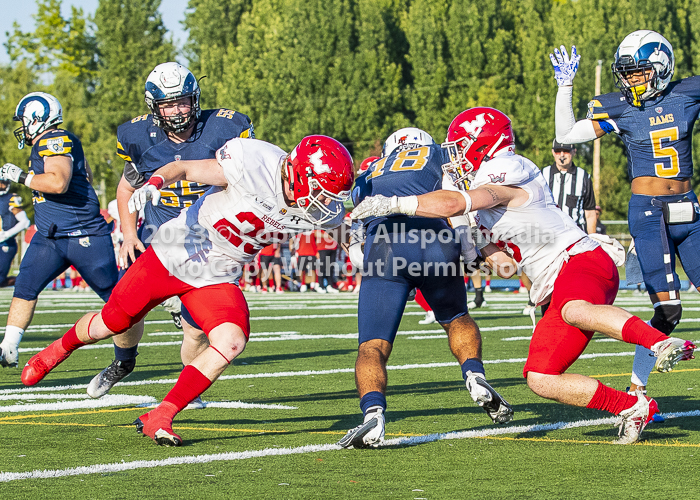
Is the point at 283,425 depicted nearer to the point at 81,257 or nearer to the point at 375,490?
the point at 375,490

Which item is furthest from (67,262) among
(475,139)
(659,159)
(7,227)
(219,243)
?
(7,227)

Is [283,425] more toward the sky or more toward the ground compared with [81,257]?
more toward the ground

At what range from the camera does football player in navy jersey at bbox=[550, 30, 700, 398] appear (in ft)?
18.4

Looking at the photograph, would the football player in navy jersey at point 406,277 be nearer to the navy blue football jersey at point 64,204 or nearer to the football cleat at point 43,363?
the football cleat at point 43,363

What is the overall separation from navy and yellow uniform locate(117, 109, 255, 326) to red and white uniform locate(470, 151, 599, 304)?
1.91 m

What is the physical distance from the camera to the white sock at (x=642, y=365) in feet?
17.2

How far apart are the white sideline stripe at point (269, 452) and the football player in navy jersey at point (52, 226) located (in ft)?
9.39

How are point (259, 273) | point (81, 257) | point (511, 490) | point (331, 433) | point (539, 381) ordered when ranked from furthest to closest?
1. point (259, 273)
2. point (81, 257)
3. point (331, 433)
4. point (539, 381)
5. point (511, 490)

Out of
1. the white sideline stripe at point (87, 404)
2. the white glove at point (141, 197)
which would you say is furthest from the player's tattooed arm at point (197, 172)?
the white sideline stripe at point (87, 404)

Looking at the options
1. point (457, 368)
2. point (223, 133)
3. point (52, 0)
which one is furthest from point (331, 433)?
point (52, 0)

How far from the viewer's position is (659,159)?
5.77 metres

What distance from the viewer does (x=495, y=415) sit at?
462cm

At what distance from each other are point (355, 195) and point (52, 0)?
45754mm

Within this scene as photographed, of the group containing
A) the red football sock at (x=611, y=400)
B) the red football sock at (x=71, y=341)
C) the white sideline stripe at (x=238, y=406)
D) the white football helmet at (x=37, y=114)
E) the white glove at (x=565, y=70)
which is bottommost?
the white sideline stripe at (x=238, y=406)
